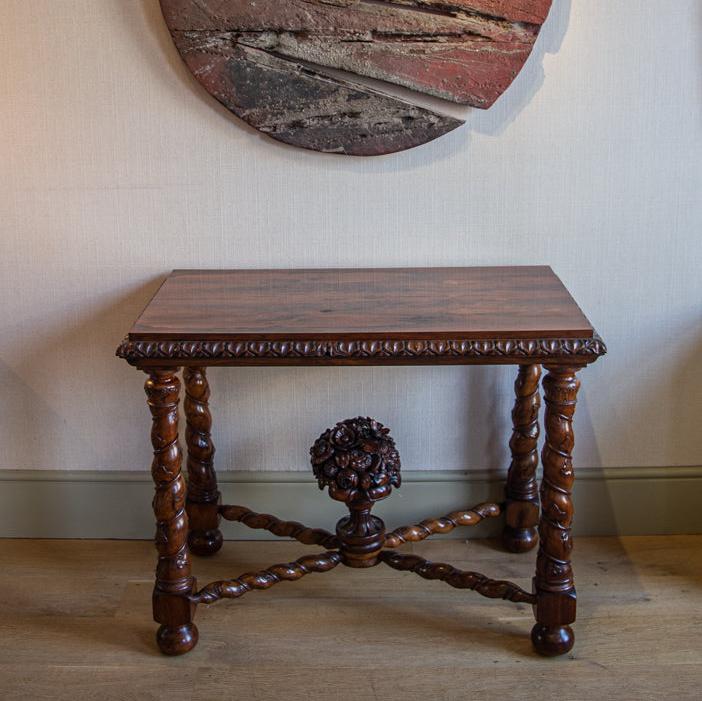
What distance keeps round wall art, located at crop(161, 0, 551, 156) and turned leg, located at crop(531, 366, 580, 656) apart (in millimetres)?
758

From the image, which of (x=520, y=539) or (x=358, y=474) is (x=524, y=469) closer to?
(x=520, y=539)

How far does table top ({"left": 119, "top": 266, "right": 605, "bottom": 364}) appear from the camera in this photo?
2.13m

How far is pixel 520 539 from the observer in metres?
2.81

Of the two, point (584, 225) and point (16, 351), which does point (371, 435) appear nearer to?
point (584, 225)

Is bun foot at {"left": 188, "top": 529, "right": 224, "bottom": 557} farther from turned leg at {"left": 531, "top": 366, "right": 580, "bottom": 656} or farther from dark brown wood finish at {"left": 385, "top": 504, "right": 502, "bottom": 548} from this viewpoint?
turned leg at {"left": 531, "top": 366, "right": 580, "bottom": 656}

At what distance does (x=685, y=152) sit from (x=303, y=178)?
3.20 ft

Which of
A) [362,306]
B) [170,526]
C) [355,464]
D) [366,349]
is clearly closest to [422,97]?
[362,306]

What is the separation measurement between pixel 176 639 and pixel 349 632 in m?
0.42

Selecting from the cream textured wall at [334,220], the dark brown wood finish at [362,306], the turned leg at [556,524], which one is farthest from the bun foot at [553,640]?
the dark brown wood finish at [362,306]

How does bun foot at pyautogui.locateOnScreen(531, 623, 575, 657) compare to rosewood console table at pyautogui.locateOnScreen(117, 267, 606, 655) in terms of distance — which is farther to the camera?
bun foot at pyautogui.locateOnScreen(531, 623, 575, 657)

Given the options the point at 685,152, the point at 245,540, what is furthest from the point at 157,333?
the point at 685,152

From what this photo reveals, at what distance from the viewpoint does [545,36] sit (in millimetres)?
2520

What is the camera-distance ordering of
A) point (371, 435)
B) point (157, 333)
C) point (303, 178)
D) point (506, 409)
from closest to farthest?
point (157, 333), point (371, 435), point (303, 178), point (506, 409)

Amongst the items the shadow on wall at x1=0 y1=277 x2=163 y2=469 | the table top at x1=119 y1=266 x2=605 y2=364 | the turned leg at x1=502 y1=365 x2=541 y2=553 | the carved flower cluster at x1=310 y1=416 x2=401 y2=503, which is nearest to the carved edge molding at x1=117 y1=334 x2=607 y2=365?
the table top at x1=119 y1=266 x2=605 y2=364
